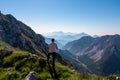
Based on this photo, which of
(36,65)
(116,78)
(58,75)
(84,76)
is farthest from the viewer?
(36,65)

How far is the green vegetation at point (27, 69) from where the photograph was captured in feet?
70.1

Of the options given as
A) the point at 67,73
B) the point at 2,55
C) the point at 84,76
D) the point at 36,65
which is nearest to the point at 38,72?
the point at 36,65

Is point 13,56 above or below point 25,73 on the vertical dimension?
above

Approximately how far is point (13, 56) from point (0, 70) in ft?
8.34

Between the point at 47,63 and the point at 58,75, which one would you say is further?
the point at 47,63

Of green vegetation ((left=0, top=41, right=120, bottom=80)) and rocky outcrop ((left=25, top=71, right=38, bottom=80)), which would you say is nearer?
rocky outcrop ((left=25, top=71, right=38, bottom=80))

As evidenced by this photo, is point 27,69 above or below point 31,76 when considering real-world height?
above

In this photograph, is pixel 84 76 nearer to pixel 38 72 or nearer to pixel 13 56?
pixel 38 72

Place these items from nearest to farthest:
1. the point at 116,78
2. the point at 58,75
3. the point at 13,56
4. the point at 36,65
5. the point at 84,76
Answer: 1. the point at 116,78
2. the point at 84,76
3. the point at 58,75
4. the point at 36,65
5. the point at 13,56

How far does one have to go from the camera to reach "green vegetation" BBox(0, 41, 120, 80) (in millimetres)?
21359

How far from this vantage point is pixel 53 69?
74.8 ft

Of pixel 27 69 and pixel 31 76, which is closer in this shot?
pixel 31 76

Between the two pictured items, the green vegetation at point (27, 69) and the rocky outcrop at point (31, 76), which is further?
the green vegetation at point (27, 69)

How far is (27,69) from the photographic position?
2328 centimetres
